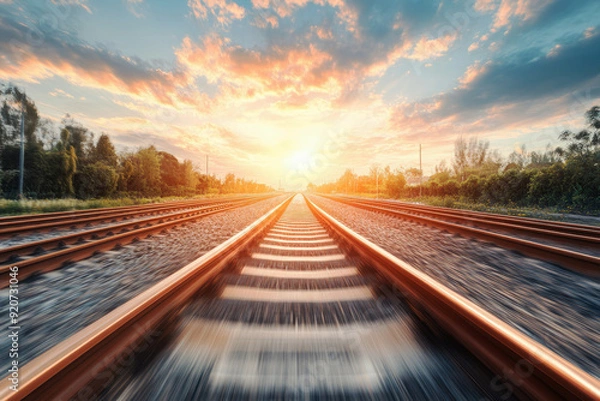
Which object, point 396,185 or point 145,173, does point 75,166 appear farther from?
point 396,185

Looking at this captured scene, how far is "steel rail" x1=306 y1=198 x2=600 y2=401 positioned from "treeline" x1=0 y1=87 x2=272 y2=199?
1149 inches

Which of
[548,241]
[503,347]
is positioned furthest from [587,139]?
[503,347]

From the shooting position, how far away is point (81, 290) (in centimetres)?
242

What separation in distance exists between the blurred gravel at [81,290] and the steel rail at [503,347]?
253cm

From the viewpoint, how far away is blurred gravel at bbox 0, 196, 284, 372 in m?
1.64

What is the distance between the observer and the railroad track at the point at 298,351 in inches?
39.5

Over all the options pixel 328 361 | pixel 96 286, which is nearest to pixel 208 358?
pixel 328 361

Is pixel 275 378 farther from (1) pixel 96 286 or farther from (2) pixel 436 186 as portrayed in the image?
(2) pixel 436 186

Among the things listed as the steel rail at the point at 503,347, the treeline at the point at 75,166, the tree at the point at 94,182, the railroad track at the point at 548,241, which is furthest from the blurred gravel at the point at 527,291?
the tree at the point at 94,182

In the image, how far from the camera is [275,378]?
1141 millimetres

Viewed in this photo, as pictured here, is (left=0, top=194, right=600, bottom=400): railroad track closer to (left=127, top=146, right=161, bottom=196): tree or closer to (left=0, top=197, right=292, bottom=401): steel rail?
(left=0, top=197, right=292, bottom=401): steel rail

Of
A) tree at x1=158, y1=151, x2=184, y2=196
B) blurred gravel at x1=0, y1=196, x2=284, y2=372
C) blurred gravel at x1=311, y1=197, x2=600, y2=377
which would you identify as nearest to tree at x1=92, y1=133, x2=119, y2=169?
tree at x1=158, y1=151, x2=184, y2=196

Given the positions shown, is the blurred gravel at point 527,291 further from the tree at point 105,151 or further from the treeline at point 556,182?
the tree at point 105,151

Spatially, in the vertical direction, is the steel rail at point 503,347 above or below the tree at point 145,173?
below
